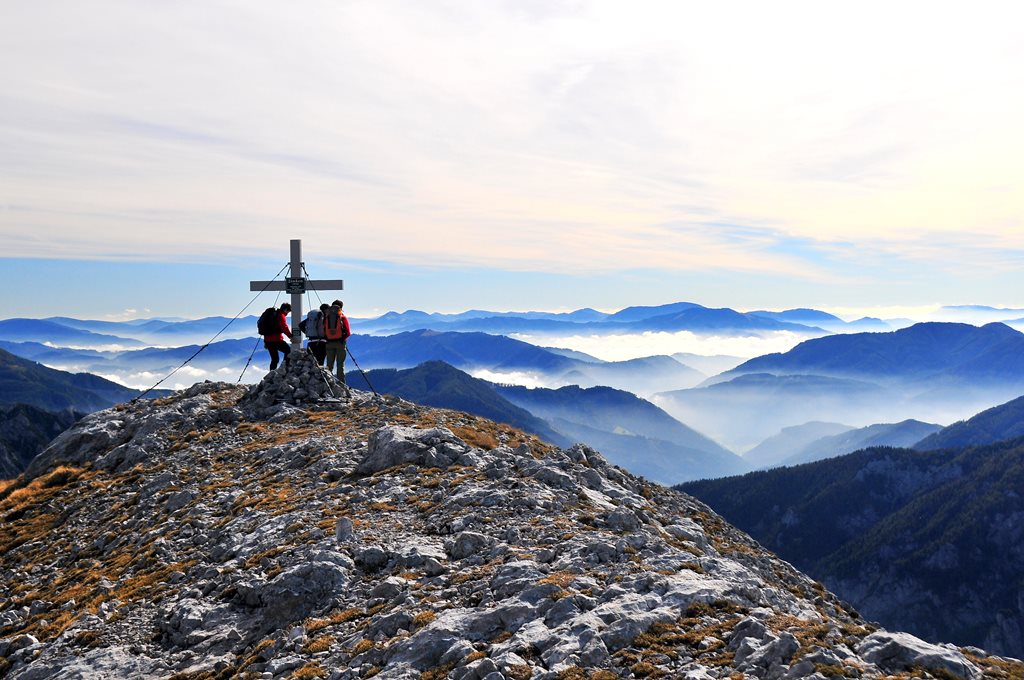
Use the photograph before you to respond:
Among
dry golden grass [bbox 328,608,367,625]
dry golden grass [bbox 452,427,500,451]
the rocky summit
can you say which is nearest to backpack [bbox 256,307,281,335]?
the rocky summit

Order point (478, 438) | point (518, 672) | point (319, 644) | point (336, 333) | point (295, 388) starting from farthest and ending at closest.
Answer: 1. point (336, 333)
2. point (295, 388)
3. point (478, 438)
4. point (319, 644)
5. point (518, 672)

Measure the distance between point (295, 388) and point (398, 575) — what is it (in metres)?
19.4

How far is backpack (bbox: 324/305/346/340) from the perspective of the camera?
34.3m

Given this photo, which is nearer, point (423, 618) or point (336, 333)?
point (423, 618)

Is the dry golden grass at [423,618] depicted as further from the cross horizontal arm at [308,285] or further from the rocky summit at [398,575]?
the cross horizontal arm at [308,285]

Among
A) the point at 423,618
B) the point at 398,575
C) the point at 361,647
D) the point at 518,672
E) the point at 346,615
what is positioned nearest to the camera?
the point at 518,672

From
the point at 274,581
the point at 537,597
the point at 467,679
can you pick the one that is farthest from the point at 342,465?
the point at 467,679

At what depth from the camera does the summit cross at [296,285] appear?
115 ft

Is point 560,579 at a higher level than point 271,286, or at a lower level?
lower

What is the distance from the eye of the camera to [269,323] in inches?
1339

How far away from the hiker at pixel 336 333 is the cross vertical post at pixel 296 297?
189cm

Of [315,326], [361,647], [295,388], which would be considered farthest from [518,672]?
[315,326]

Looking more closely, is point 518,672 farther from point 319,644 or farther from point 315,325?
point 315,325

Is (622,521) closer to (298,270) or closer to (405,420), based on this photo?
(405,420)
